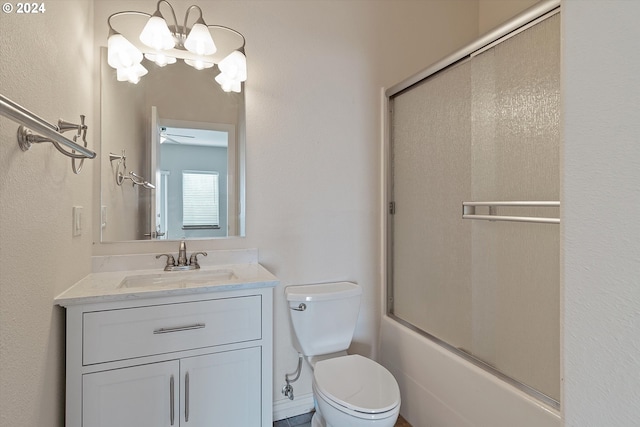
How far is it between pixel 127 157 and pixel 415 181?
5.00ft

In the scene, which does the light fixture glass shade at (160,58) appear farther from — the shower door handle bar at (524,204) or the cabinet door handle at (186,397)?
the shower door handle bar at (524,204)

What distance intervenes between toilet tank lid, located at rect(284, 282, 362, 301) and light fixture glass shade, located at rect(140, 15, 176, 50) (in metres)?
1.35

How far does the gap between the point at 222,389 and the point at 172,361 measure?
229 mm

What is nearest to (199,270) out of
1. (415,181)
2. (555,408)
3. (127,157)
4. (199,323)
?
(199,323)

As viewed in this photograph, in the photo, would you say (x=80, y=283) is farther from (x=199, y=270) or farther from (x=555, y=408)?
(x=555, y=408)

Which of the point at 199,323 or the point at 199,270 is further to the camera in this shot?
the point at 199,270

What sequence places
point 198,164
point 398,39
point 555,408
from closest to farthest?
point 555,408
point 198,164
point 398,39

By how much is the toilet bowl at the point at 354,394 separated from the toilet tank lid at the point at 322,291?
0.30 m

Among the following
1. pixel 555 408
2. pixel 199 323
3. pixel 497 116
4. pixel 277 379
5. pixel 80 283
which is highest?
pixel 497 116

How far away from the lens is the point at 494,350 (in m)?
1.43

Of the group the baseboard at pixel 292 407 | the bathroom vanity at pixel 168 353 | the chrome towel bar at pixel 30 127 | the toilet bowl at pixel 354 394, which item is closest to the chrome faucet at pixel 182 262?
the bathroom vanity at pixel 168 353

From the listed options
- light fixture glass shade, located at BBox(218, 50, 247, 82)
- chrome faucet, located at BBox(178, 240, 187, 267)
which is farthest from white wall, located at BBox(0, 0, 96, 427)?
light fixture glass shade, located at BBox(218, 50, 247, 82)
